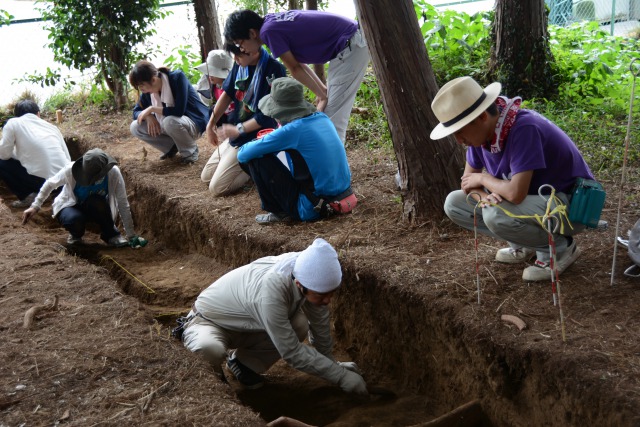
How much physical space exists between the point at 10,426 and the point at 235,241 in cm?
289

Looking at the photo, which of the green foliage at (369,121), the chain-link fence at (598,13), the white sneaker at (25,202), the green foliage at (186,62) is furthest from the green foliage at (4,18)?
the chain-link fence at (598,13)

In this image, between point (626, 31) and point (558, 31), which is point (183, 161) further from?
point (626, 31)

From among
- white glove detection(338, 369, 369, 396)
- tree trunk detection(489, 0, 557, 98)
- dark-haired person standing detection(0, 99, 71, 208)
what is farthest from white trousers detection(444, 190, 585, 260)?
dark-haired person standing detection(0, 99, 71, 208)

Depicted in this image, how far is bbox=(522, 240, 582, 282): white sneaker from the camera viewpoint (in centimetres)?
389

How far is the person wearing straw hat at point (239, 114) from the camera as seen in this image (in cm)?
614

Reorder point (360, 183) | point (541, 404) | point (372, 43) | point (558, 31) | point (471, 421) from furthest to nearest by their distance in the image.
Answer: point (558, 31) < point (360, 183) < point (372, 43) < point (471, 421) < point (541, 404)

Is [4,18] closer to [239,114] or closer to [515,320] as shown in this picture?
Result: [239,114]

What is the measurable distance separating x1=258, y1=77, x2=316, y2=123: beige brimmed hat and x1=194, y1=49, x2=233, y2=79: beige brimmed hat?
7.04ft

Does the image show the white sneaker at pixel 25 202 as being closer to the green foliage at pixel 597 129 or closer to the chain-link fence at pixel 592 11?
the green foliage at pixel 597 129

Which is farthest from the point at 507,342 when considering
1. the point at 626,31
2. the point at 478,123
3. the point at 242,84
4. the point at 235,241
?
the point at 626,31

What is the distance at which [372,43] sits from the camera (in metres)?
4.89

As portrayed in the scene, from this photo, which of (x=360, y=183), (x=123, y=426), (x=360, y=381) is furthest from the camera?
(x=360, y=183)

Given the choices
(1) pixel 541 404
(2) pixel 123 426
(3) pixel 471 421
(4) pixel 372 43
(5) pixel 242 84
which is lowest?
(3) pixel 471 421

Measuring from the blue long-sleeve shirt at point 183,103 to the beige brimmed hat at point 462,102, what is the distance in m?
4.58
